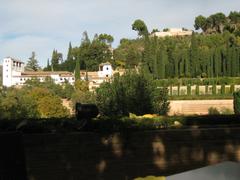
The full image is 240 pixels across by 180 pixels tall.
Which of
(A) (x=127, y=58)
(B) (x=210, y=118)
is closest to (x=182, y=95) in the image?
(A) (x=127, y=58)

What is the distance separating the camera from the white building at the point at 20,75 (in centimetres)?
6719

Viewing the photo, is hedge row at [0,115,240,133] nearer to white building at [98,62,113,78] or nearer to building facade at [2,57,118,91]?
building facade at [2,57,118,91]

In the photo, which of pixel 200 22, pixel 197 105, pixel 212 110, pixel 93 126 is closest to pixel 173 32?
pixel 200 22

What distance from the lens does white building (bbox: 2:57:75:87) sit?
6719cm

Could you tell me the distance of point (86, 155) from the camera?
248 inches

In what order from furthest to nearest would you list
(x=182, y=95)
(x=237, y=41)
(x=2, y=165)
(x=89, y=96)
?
(x=237, y=41), (x=89, y=96), (x=182, y=95), (x=2, y=165)

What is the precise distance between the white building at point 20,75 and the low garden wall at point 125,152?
60057mm

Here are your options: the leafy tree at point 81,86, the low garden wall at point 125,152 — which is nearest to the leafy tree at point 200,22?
the leafy tree at point 81,86

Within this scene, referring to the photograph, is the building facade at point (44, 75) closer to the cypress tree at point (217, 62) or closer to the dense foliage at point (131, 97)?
the cypress tree at point (217, 62)

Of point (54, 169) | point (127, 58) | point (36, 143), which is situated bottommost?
point (54, 169)

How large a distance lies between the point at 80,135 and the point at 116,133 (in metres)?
0.56

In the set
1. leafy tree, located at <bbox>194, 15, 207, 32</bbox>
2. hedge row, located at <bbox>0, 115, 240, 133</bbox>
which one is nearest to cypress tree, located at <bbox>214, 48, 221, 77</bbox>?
leafy tree, located at <bbox>194, 15, 207, 32</bbox>

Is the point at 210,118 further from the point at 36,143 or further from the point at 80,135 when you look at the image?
the point at 36,143

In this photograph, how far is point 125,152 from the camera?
638 centimetres
